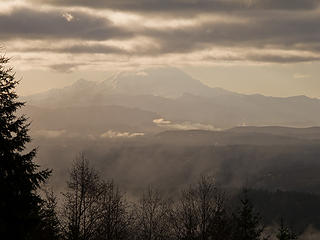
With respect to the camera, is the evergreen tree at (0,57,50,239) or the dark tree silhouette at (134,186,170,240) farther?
the dark tree silhouette at (134,186,170,240)

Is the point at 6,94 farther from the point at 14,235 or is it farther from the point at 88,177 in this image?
the point at 88,177

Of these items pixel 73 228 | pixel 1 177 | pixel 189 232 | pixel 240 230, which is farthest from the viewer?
pixel 240 230

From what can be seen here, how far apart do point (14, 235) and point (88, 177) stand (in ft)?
68.7

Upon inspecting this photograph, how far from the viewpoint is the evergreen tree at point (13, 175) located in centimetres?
2786

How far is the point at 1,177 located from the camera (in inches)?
1090

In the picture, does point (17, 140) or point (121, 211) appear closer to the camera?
point (17, 140)

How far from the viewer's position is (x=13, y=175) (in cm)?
2800

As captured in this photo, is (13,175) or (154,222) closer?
(13,175)

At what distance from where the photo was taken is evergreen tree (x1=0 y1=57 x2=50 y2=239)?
2786cm

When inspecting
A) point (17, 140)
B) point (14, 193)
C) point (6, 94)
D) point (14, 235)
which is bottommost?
point (14, 235)

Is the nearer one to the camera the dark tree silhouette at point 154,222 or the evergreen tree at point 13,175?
the evergreen tree at point 13,175

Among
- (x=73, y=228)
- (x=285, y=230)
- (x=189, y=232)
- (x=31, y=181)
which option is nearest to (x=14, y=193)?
(x=31, y=181)

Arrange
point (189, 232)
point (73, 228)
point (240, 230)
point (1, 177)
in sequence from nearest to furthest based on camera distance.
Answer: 1. point (1, 177)
2. point (73, 228)
3. point (189, 232)
4. point (240, 230)

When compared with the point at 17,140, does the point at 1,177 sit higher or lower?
lower
